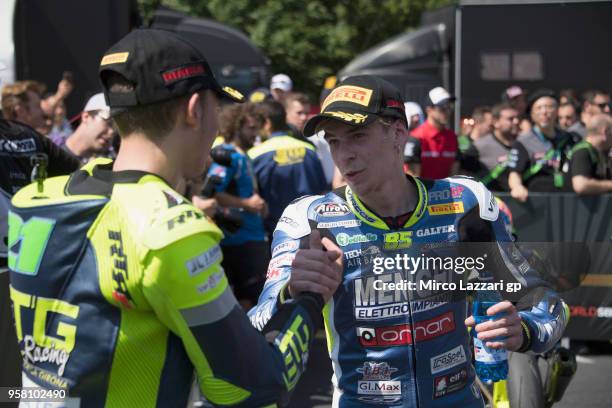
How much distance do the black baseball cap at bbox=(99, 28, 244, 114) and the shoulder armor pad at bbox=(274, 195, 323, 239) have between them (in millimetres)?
827

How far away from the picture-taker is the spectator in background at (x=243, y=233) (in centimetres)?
714

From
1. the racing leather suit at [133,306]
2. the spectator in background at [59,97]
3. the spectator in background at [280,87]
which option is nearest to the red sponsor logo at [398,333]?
the racing leather suit at [133,306]

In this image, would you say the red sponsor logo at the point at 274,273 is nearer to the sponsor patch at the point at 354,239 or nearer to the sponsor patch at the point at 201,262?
the sponsor patch at the point at 354,239

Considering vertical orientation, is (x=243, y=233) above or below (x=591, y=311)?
above

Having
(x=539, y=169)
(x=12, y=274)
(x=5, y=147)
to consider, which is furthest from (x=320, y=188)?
(x=12, y=274)

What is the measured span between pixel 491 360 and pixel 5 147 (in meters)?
2.71

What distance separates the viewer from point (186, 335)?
1.91m

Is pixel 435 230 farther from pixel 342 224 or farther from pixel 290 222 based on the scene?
pixel 290 222

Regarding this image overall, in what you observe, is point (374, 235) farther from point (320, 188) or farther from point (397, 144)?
point (320, 188)

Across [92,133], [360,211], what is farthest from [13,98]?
[360,211]

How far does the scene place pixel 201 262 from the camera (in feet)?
6.19

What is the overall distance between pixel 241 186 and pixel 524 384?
3283 millimetres

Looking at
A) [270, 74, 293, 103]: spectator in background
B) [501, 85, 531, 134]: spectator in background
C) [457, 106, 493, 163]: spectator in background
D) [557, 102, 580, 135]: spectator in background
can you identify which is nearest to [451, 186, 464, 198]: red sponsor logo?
[270, 74, 293, 103]: spectator in background

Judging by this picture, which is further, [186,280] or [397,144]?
[397,144]
